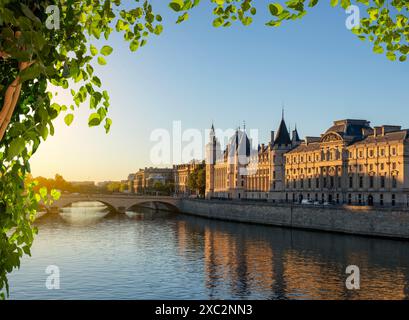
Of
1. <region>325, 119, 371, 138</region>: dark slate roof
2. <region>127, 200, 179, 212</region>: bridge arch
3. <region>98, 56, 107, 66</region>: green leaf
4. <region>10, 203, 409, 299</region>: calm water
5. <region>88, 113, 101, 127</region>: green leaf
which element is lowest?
<region>10, 203, 409, 299</region>: calm water

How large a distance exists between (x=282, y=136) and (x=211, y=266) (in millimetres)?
67704

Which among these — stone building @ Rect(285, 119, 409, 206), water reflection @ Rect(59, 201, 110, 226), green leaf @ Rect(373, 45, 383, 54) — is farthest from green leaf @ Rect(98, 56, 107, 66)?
water reflection @ Rect(59, 201, 110, 226)

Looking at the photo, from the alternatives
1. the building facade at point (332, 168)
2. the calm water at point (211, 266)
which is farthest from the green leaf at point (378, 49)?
the building facade at point (332, 168)

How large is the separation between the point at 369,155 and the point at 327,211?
55.3 feet

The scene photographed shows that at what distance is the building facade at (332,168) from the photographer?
70062 mm

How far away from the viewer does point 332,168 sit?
8288 centimetres

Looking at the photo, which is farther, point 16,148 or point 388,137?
point 388,137

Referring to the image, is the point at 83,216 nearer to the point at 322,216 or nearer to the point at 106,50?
the point at 322,216

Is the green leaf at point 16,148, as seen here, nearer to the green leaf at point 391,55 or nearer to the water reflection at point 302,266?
the green leaf at point 391,55

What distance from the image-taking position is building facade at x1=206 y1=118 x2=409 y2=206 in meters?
70.1

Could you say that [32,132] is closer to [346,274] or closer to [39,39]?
[39,39]

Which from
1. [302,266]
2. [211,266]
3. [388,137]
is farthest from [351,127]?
[211,266]

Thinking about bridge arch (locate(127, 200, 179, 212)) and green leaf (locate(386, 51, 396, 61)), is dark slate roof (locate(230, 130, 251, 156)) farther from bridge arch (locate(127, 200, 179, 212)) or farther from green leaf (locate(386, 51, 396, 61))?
green leaf (locate(386, 51, 396, 61))
